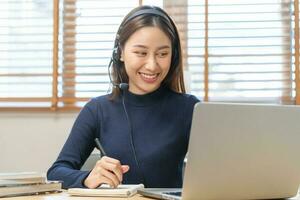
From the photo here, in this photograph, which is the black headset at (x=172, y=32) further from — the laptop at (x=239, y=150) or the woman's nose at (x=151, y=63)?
the laptop at (x=239, y=150)

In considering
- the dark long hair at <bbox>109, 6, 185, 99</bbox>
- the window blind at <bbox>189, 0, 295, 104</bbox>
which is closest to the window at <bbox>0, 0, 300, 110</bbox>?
the window blind at <bbox>189, 0, 295, 104</bbox>

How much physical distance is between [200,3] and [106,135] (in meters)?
1.46

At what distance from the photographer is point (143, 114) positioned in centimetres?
155

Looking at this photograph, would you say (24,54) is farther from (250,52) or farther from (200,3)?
(250,52)

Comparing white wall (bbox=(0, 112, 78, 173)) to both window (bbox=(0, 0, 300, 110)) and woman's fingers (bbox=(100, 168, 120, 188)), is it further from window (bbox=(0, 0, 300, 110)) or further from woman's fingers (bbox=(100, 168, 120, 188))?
woman's fingers (bbox=(100, 168, 120, 188))

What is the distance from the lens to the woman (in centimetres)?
146

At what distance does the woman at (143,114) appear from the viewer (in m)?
1.46

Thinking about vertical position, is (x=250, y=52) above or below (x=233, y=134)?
above

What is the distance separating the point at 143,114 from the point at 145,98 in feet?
0.21

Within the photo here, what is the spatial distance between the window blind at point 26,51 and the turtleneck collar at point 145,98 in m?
1.24

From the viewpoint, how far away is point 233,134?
83 cm

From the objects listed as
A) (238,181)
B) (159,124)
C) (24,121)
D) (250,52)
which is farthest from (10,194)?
(250,52)

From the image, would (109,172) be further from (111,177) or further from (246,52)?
(246,52)

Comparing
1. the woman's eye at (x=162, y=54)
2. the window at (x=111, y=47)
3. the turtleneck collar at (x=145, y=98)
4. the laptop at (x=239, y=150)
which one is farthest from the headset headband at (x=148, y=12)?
the window at (x=111, y=47)
